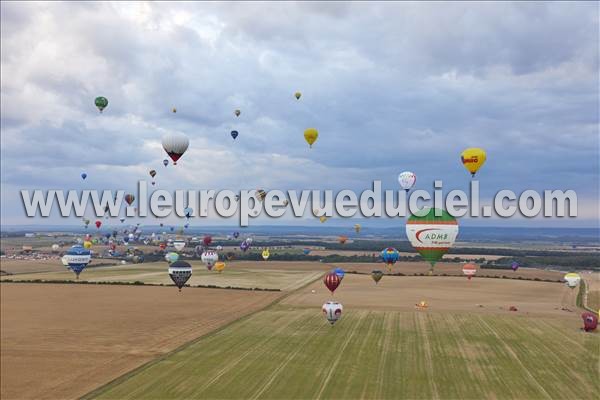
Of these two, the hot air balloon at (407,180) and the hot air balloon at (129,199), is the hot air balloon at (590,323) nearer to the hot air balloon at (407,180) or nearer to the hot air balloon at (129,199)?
the hot air balloon at (407,180)

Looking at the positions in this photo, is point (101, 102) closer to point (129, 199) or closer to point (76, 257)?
point (76, 257)

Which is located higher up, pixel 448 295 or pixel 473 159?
pixel 473 159

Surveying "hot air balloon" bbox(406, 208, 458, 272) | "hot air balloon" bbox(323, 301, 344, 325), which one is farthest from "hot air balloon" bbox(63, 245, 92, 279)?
"hot air balloon" bbox(406, 208, 458, 272)

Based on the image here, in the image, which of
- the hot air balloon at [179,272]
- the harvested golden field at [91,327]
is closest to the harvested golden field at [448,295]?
the harvested golden field at [91,327]

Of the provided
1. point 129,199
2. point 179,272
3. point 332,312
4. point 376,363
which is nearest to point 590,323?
point 332,312

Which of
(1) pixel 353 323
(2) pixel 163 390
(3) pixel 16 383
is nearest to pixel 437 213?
(1) pixel 353 323
